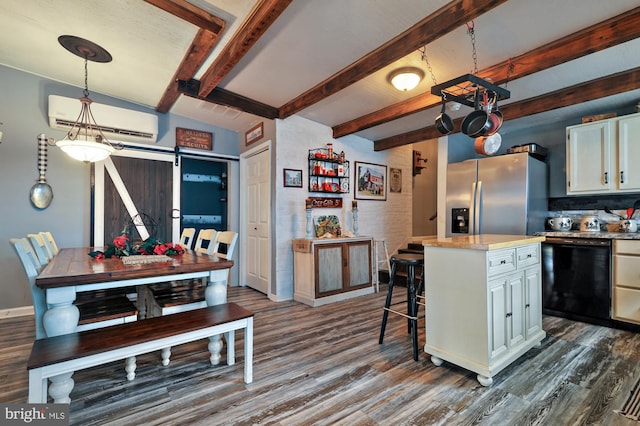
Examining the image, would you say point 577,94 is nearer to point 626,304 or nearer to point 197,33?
point 626,304

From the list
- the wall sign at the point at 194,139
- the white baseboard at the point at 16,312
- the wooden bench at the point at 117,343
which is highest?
the wall sign at the point at 194,139

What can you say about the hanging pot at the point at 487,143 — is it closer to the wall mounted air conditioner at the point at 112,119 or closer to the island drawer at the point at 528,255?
the island drawer at the point at 528,255

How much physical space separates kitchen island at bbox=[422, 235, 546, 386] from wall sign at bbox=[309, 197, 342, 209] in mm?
2264

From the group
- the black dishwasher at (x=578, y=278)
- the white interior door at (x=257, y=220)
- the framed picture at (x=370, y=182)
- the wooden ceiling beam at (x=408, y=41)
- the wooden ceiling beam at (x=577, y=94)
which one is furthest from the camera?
the framed picture at (x=370, y=182)

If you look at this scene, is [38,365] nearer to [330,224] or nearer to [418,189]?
[330,224]

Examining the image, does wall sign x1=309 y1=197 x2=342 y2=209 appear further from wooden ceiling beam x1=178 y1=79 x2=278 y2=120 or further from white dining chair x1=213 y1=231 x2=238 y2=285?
white dining chair x1=213 y1=231 x2=238 y2=285

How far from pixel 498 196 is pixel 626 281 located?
141cm

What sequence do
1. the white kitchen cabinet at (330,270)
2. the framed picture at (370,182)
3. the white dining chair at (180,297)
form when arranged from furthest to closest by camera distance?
the framed picture at (370,182) < the white kitchen cabinet at (330,270) < the white dining chair at (180,297)

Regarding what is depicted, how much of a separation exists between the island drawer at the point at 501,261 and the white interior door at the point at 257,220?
2877 millimetres

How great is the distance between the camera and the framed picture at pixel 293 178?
407 centimetres

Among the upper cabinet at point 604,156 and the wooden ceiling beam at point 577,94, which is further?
the upper cabinet at point 604,156

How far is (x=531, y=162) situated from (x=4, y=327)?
20.0 feet

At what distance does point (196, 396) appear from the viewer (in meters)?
1.81

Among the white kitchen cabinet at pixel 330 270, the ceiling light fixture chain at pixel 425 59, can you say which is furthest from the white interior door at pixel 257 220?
the ceiling light fixture chain at pixel 425 59
